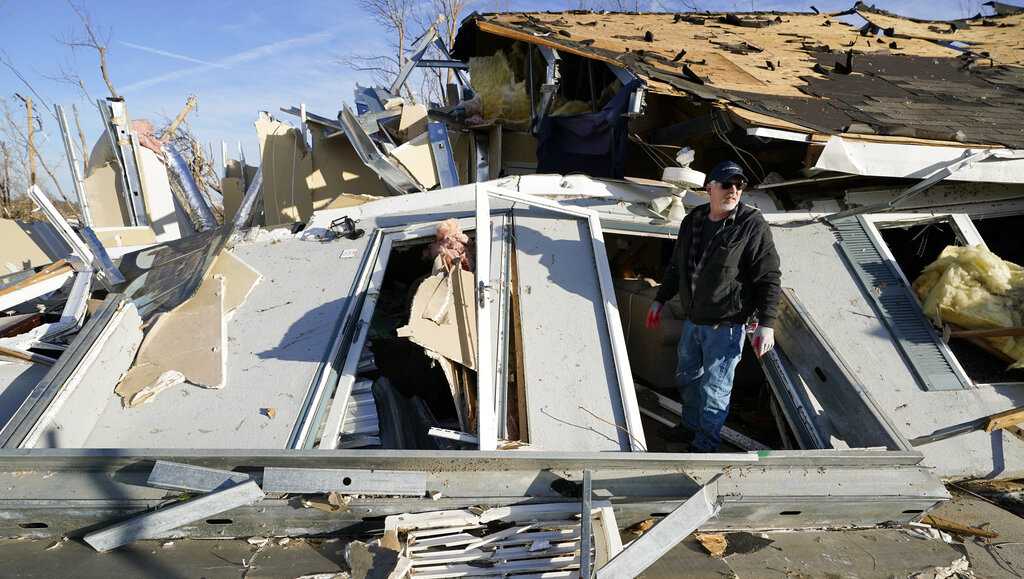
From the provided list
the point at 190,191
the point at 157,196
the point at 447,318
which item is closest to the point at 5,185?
the point at 190,191

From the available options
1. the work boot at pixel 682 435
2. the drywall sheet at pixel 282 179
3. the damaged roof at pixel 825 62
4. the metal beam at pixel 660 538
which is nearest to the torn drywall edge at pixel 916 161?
the damaged roof at pixel 825 62

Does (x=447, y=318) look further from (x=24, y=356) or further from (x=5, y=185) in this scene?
(x=5, y=185)

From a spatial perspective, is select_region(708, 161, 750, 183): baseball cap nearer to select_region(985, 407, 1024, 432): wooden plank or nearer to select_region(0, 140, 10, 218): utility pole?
select_region(985, 407, 1024, 432): wooden plank

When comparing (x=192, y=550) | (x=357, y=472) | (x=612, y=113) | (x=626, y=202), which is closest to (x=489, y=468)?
(x=357, y=472)

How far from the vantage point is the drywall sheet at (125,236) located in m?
5.11

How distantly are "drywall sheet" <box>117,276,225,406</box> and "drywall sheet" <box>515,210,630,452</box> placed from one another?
160 cm

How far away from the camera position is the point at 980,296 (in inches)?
129

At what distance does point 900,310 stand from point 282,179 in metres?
6.30

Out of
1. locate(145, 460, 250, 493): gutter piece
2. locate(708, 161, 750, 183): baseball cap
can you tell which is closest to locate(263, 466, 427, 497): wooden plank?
locate(145, 460, 250, 493): gutter piece

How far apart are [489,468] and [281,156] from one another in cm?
575

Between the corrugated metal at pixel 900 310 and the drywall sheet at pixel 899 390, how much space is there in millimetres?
54

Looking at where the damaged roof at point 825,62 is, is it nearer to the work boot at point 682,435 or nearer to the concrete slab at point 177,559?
the work boot at point 682,435

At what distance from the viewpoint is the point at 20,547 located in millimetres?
Result: 2186

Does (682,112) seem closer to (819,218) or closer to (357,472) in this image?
(819,218)
